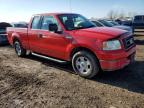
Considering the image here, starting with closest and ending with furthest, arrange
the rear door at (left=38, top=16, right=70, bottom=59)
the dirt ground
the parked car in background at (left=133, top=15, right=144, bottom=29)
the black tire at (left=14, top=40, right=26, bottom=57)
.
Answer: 1. the dirt ground
2. the rear door at (left=38, top=16, right=70, bottom=59)
3. the black tire at (left=14, top=40, right=26, bottom=57)
4. the parked car in background at (left=133, top=15, right=144, bottom=29)

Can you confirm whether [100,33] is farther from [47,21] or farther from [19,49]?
[19,49]

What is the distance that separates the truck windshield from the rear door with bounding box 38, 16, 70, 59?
246 millimetres

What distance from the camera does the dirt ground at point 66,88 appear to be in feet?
15.1

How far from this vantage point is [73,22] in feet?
23.0

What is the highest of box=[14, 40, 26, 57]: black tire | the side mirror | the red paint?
the side mirror

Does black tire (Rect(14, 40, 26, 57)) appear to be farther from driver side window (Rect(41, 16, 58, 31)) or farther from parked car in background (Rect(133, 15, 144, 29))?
parked car in background (Rect(133, 15, 144, 29))

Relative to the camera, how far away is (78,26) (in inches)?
271

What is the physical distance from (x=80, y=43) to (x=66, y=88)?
1.30 meters

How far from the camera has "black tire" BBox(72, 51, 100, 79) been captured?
19.2 ft

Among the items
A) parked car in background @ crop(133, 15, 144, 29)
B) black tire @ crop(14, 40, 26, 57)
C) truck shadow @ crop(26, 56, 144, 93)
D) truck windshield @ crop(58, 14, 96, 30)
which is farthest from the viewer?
parked car in background @ crop(133, 15, 144, 29)

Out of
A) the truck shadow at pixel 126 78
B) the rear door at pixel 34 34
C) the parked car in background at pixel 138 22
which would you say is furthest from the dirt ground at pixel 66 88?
the parked car in background at pixel 138 22

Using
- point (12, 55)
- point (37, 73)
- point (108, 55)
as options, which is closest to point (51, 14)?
point (37, 73)

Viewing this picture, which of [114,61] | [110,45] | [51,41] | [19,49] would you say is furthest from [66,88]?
[19,49]

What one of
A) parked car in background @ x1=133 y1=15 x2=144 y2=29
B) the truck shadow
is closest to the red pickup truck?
the truck shadow
